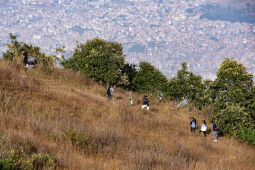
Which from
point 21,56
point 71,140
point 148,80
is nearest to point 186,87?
point 148,80

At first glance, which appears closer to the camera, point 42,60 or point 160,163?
point 160,163

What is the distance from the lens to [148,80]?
2472cm

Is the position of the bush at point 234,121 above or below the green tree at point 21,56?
below

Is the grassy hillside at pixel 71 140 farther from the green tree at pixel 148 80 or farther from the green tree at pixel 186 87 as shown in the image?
the green tree at pixel 148 80

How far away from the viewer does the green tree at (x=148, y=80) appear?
23.9 meters

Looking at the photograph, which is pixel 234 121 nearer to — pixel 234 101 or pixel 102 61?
pixel 234 101

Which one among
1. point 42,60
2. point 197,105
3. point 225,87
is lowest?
point 197,105

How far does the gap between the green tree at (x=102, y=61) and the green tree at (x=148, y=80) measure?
107 inches

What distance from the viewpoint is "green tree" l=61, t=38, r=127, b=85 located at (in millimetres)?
21516

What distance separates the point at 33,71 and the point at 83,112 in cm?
782

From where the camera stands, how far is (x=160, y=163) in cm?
495

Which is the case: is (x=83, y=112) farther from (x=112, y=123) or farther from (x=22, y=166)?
(x=22, y=166)

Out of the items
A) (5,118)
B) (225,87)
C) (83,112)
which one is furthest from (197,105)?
(5,118)

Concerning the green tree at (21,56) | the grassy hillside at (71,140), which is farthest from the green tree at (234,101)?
the green tree at (21,56)
